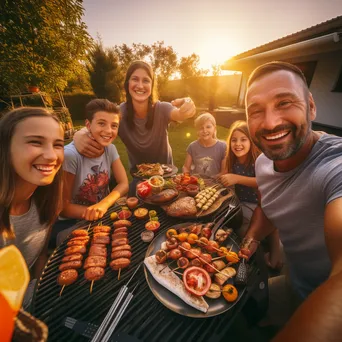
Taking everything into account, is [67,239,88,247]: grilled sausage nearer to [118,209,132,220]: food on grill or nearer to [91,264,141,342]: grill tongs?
[118,209,132,220]: food on grill

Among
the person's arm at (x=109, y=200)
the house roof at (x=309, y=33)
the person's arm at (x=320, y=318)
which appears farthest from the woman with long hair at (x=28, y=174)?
the house roof at (x=309, y=33)

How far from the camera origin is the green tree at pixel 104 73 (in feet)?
72.7

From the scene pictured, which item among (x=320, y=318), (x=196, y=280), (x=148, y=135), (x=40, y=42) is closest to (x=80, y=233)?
(x=196, y=280)

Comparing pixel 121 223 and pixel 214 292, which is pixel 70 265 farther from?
pixel 214 292

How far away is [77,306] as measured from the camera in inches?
56.2

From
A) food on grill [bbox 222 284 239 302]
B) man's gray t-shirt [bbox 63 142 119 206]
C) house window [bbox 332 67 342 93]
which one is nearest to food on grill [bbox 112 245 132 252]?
food on grill [bbox 222 284 239 302]

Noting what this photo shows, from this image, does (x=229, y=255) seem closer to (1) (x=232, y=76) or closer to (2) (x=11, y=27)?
(2) (x=11, y=27)

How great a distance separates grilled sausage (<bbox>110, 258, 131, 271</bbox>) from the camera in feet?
5.59

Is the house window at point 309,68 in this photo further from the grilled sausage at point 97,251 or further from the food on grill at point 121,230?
the grilled sausage at point 97,251

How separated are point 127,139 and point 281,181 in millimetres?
3711

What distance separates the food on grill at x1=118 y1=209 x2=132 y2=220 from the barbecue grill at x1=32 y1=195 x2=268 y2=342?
2.48 ft

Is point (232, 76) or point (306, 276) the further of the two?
point (232, 76)

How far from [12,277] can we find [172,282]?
1261mm

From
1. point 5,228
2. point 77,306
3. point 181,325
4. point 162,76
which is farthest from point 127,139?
point 162,76
